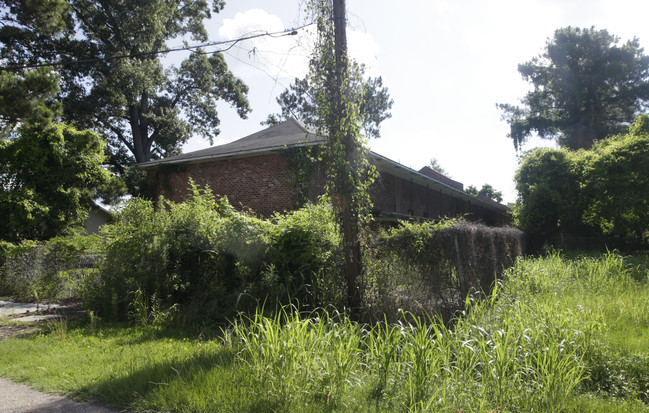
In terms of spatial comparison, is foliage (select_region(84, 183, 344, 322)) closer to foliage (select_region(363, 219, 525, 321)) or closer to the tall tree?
the tall tree

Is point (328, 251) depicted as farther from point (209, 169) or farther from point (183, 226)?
point (209, 169)

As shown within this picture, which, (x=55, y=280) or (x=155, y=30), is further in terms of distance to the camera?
(x=155, y=30)

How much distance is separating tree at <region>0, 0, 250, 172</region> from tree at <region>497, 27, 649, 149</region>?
25936 mm

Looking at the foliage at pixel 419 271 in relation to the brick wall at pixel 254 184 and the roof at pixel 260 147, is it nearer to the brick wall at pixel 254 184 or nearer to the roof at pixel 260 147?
the brick wall at pixel 254 184

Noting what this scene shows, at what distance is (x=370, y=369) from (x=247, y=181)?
43.4 ft

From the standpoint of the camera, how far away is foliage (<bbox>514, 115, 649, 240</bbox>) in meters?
18.6

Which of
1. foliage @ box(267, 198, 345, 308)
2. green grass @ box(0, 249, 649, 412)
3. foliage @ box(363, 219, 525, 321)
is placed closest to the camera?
green grass @ box(0, 249, 649, 412)

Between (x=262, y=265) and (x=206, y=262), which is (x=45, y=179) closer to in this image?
(x=206, y=262)

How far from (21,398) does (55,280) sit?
7.03 meters

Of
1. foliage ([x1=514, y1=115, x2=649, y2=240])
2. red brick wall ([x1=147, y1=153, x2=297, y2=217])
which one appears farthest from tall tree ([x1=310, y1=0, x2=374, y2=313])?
foliage ([x1=514, y1=115, x2=649, y2=240])

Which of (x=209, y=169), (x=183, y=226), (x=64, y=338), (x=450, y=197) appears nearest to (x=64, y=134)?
(x=209, y=169)

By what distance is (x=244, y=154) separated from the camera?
1630 centimetres

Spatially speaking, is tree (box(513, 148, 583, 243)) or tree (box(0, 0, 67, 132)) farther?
tree (box(513, 148, 583, 243))

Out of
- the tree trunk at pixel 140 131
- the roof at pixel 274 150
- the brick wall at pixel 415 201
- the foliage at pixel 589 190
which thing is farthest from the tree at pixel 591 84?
→ the tree trunk at pixel 140 131
